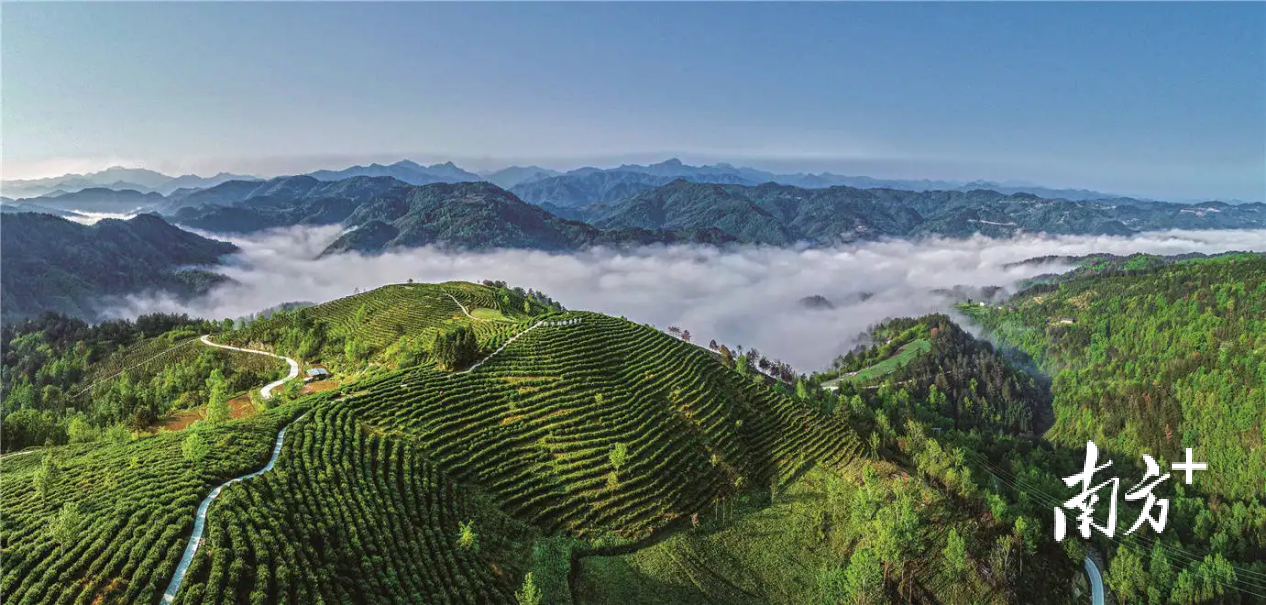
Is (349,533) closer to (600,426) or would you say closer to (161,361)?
(600,426)

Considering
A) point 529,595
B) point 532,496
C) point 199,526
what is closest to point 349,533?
point 199,526

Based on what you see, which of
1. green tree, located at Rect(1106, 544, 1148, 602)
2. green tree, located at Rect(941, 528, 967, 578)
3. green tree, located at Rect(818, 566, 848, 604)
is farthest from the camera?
green tree, located at Rect(1106, 544, 1148, 602)

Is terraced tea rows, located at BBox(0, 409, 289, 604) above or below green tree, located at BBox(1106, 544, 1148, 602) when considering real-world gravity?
above

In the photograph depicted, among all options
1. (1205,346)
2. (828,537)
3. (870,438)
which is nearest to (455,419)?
(828,537)

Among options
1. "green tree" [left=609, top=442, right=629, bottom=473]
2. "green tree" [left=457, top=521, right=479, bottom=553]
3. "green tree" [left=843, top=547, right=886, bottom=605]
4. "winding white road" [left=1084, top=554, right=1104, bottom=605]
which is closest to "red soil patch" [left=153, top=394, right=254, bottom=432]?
"green tree" [left=457, top=521, right=479, bottom=553]

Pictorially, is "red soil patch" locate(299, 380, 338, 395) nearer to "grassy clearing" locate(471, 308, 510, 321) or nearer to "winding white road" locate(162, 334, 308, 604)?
"winding white road" locate(162, 334, 308, 604)

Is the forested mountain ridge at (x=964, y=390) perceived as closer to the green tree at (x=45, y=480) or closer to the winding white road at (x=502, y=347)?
the winding white road at (x=502, y=347)
